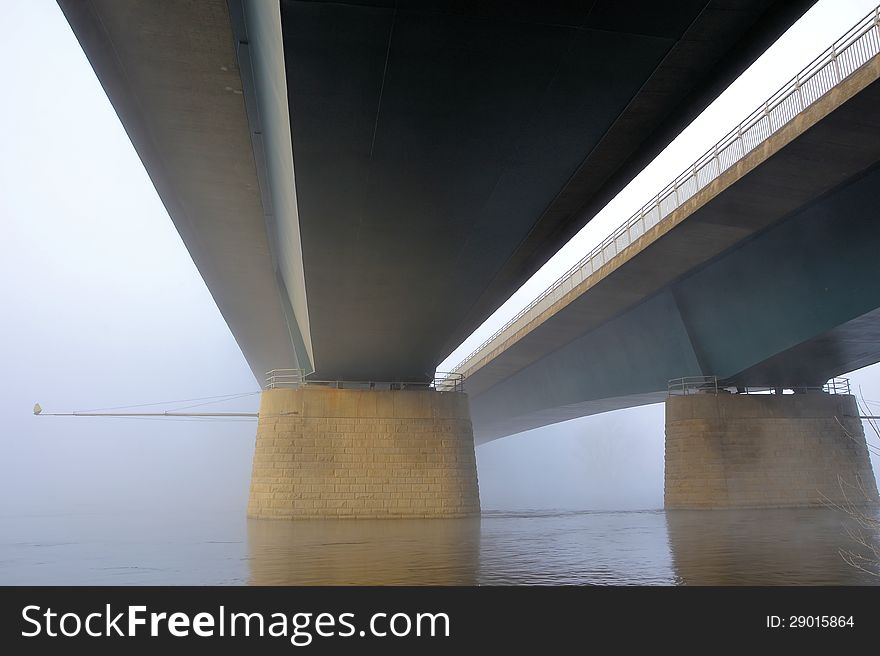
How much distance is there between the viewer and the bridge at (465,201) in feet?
41.7

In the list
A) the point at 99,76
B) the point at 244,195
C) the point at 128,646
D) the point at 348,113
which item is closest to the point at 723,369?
the point at 244,195

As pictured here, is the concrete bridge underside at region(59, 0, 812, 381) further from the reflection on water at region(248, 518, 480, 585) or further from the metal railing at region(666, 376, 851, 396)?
the metal railing at region(666, 376, 851, 396)

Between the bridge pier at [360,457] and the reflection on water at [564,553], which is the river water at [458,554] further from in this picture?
the bridge pier at [360,457]

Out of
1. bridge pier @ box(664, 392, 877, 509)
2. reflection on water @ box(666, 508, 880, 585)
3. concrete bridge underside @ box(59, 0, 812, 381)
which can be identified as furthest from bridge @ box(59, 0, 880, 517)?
reflection on water @ box(666, 508, 880, 585)

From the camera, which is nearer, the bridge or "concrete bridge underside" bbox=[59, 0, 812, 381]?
"concrete bridge underside" bbox=[59, 0, 812, 381]

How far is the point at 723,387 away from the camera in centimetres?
3419

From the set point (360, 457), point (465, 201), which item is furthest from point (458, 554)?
point (360, 457)

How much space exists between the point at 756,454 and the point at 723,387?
123 inches

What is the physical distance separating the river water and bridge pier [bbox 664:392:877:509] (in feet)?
13.5

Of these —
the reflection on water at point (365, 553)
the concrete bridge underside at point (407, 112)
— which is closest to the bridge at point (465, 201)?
the concrete bridge underside at point (407, 112)

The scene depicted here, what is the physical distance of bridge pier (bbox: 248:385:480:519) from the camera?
31859mm

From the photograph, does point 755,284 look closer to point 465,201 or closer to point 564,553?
point 465,201

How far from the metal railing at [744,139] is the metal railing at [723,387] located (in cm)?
702

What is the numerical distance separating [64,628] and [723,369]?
95.3 ft
